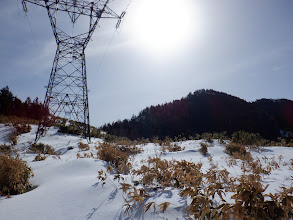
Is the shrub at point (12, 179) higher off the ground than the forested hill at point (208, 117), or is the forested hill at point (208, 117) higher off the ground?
the forested hill at point (208, 117)

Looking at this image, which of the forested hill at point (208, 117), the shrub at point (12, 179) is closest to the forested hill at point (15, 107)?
the shrub at point (12, 179)

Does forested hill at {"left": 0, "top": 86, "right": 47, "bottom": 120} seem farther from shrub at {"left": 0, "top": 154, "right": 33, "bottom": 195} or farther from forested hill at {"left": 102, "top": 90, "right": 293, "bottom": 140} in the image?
forested hill at {"left": 102, "top": 90, "right": 293, "bottom": 140}

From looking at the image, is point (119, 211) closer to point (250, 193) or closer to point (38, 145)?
point (250, 193)

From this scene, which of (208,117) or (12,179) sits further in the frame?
(208,117)

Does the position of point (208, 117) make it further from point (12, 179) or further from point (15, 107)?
point (12, 179)

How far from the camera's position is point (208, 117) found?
123 ft

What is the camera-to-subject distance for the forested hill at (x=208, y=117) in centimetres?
3384

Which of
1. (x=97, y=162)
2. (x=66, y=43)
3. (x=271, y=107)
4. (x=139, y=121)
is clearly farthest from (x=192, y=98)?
(x=97, y=162)

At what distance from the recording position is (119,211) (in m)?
1.63

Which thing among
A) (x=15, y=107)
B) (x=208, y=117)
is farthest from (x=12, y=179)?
(x=208, y=117)

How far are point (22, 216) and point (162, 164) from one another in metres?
1.92

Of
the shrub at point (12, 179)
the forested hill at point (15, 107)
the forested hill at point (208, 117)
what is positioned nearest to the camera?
the shrub at point (12, 179)

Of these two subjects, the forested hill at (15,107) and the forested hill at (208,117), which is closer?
the forested hill at (15,107)

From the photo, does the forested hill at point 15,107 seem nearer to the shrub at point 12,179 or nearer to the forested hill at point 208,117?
the shrub at point 12,179
